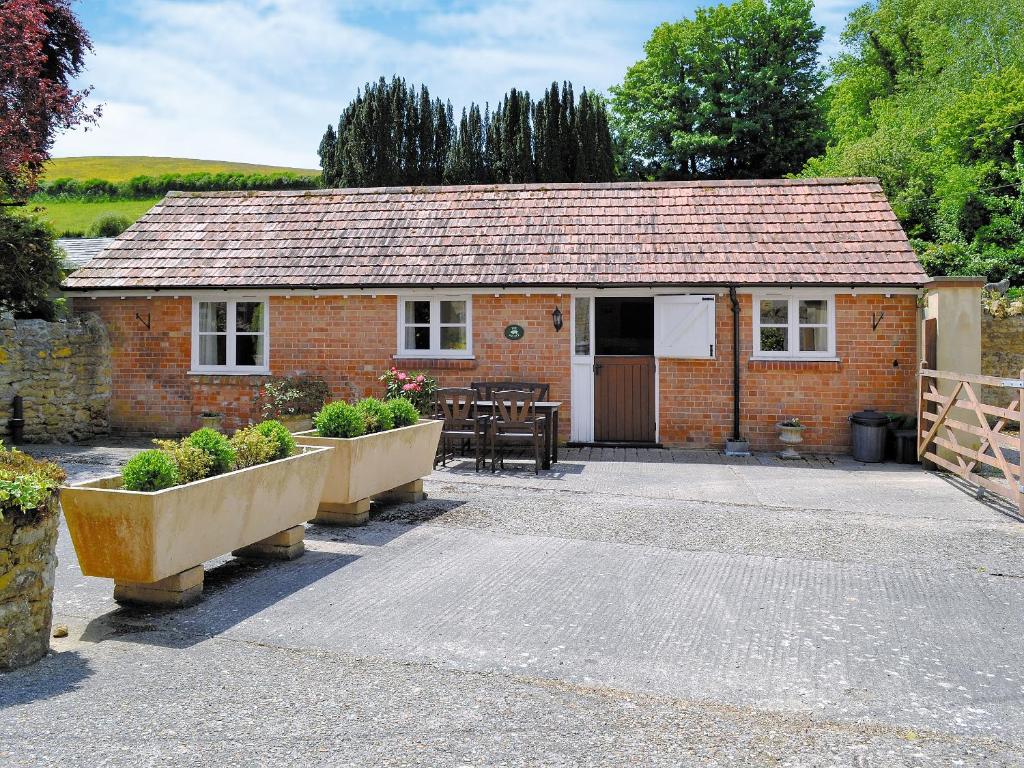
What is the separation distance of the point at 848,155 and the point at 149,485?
87.3ft

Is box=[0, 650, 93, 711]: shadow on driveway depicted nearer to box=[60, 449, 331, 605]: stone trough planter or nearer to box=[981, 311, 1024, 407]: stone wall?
box=[60, 449, 331, 605]: stone trough planter

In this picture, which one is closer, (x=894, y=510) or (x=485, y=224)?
(x=894, y=510)

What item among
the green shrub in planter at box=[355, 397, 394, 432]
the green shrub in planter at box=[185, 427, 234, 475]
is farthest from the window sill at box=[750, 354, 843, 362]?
the green shrub in planter at box=[185, 427, 234, 475]

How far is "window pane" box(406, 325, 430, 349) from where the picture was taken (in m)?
15.4

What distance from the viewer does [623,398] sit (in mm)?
14758

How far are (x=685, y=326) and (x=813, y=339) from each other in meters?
2.16

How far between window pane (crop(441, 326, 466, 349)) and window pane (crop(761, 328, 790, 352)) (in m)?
5.10

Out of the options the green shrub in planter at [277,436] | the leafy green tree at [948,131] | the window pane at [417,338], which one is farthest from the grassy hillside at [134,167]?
the green shrub in planter at [277,436]

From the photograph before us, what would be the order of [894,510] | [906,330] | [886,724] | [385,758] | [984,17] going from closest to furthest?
[385,758], [886,724], [894,510], [906,330], [984,17]

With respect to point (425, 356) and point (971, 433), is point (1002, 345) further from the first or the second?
point (425, 356)

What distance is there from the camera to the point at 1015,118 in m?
23.9

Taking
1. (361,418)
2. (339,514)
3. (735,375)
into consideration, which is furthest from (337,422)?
(735,375)

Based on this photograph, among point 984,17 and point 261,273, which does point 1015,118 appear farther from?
point 261,273

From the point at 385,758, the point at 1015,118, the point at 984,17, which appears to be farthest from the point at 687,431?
the point at 984,17
